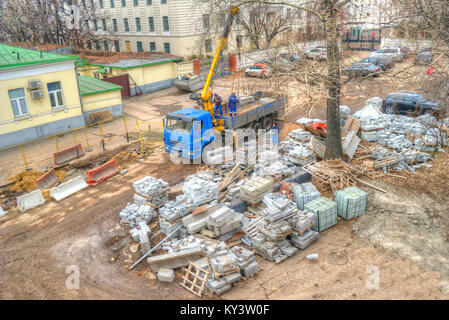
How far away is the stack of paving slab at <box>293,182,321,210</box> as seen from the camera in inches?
470

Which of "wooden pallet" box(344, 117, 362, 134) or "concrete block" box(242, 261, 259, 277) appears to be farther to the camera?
"wooden pallet" box(344, 117, 362, 134)

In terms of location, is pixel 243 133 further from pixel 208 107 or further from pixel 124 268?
pixel 124 268

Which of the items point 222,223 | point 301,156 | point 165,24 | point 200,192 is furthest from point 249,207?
point 165,24

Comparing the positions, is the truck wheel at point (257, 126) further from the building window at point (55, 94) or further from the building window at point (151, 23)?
the building window at point (151, 23)

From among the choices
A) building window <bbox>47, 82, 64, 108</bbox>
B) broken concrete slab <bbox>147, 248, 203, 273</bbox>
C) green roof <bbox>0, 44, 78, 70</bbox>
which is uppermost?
green roof <bbox>0, 44, 78, 70</bbox>

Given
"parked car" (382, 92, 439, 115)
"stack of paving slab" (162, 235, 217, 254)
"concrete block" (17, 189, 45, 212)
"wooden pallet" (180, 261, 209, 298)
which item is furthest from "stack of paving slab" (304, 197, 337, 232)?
"parked car" (382, 92, 439, 115)

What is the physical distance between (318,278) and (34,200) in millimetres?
10997

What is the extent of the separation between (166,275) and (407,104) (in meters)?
18.3

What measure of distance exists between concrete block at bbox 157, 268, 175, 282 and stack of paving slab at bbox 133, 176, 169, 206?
3517 millimetres

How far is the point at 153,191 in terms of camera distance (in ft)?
41.1

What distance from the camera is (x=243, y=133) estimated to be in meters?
17.7

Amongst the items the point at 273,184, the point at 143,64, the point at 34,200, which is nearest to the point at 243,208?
the point at 273,184

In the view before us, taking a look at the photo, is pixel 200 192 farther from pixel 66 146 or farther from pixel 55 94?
pixel 55 94

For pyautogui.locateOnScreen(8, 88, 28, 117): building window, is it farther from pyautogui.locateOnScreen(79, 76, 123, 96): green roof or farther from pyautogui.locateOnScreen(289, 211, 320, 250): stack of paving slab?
pyautogui.locateOnScreen(289, 211, 320, 250): stack of paving slab
